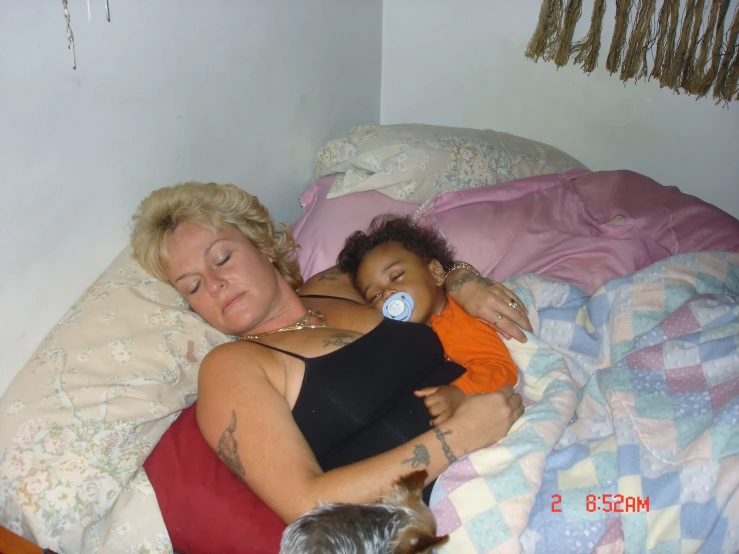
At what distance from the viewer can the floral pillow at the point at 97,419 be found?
124cm

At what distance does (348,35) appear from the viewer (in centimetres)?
254

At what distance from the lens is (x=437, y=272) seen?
1854 millimetres

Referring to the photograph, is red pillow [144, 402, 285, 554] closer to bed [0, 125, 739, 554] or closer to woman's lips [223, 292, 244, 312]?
bed [0, 125, 739, 554]

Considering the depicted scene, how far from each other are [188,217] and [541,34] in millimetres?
1674

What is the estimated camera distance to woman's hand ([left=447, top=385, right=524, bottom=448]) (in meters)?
1.33

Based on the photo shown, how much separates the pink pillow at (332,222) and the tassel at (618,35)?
105cm

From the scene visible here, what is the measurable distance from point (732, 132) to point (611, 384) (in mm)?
1572

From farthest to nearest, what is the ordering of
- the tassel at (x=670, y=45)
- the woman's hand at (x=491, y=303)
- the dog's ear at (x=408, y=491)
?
the tassel at (x=670, y=45) → the woman's hand at (x=491, y=303) → the dog's ear at (x=408, y=491)

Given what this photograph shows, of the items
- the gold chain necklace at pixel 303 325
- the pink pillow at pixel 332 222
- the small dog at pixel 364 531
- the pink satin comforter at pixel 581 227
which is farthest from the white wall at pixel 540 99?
the small dog at pixel 364 531

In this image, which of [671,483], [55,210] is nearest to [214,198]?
[55,210]

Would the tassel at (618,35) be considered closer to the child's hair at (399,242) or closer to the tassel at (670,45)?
the tassel at (670,45)

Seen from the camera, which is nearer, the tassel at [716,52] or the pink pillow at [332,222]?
the pink pillow at [332,222]

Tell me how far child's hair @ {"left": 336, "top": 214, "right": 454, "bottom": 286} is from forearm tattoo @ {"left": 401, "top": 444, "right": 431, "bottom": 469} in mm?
642
